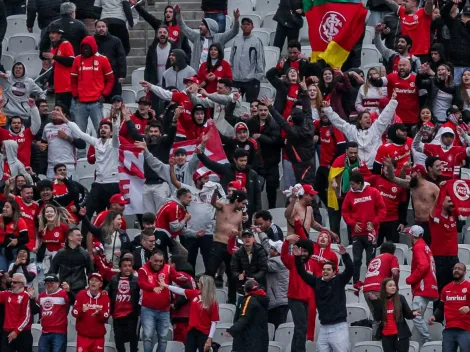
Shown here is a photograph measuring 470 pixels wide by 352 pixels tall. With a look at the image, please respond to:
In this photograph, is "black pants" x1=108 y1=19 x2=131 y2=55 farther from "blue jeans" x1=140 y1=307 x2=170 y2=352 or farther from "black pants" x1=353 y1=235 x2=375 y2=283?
"blue jeans" x1=140 y1=307 x2=170 y2=352

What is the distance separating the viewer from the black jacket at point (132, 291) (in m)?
21.4

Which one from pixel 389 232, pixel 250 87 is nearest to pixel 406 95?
pixel 250 87

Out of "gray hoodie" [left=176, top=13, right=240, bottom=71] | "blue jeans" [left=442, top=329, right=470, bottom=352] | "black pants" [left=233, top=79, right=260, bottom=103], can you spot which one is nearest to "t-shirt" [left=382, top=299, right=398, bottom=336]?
"blue jeans" [left=442, top=329, right=470, bottom=352]

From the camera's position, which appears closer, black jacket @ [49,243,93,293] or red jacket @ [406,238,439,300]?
red jacket @ [406,238,439,300]

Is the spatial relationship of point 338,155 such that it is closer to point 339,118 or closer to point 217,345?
point 339,118

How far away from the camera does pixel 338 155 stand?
23.8 metres

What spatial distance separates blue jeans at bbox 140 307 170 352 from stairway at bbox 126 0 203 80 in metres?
7.39

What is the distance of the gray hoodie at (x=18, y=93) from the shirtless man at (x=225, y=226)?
430cm

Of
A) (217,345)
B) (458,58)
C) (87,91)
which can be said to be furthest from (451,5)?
(217,345)

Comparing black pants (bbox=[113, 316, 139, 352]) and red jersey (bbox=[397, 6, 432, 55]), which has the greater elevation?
red jersey (bbox=[397, 6, 432, 55])

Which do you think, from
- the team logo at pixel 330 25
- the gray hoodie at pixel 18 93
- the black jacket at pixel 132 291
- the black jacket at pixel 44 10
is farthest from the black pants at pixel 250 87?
the black jacket at pixel 132 291

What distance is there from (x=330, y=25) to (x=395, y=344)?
649cm

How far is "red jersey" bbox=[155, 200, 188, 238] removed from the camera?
72.9 feet

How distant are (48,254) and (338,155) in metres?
3.88
